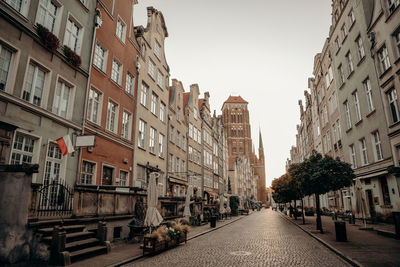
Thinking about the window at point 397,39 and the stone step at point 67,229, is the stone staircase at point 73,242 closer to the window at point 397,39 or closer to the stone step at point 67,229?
the stone step at point 67,229

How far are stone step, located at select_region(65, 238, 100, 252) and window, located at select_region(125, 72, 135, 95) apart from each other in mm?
12675

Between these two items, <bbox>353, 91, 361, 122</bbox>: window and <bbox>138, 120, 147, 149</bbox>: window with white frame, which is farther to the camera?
<bbox>353, 91, 361, 122</bbox>: window

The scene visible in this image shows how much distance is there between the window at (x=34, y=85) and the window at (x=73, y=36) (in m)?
2.82

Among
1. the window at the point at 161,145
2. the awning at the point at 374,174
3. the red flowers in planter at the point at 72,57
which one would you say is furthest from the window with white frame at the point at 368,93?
the red flowers in planter at the point at 72,57

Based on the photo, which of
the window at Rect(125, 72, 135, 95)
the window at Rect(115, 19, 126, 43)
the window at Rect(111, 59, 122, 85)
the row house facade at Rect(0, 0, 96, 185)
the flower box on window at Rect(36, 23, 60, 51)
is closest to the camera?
the row house facade at Rect(0, 0, 96, 185)

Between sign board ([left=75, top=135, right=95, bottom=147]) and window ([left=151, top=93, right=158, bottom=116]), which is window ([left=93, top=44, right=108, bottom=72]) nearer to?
sign board ([left=75, top=135, right=95, bottom=147])

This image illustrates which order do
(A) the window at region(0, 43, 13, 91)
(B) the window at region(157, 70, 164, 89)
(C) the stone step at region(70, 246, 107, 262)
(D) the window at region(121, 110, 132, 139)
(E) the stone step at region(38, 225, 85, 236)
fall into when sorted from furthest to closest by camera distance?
(B) the window at region(157, 70, 164, 89), (D) the window at region(121, 110, 132, 139), (A) the window at region(0, 43, 13, 91), (C) the stone step at region(70, 246, 107, 262), (E) the stone step at region(38, 225, 85, 236)

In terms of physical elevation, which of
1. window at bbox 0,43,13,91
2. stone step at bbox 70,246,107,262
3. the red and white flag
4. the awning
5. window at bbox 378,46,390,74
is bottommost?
stone step at bbox 70,246,107,262

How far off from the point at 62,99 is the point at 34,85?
1901mm

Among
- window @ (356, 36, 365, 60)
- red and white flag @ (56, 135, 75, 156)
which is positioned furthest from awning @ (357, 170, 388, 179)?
red and white flag @ (56, 135, 75, 156)

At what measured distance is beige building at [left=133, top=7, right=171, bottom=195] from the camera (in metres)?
22.0

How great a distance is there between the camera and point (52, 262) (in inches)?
321

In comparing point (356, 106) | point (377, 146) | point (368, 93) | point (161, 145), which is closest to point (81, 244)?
point (161, 145)

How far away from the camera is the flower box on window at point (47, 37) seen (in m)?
12.3
